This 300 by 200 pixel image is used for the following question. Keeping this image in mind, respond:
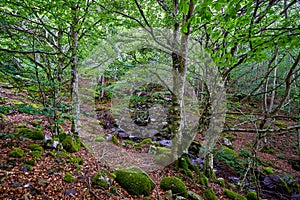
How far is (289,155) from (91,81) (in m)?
12.5

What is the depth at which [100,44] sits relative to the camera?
5922 mm

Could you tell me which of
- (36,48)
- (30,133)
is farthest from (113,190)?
(36,48)

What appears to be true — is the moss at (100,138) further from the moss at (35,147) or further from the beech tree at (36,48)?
the moss at (35,147)

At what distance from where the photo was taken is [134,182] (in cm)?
377

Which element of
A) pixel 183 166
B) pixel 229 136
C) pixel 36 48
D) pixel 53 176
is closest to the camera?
pixel 53 176

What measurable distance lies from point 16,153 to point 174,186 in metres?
3.66

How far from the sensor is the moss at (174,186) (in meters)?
3.96

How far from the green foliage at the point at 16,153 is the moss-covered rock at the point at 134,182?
6.92ft

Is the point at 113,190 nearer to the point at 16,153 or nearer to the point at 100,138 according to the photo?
the point at 16,153

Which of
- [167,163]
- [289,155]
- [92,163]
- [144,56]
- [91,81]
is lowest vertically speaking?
[289,155]

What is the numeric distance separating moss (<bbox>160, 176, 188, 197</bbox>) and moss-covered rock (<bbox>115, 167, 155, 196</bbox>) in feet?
1.07

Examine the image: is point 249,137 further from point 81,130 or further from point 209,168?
point 81,130

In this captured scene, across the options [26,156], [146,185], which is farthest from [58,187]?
[146,185]

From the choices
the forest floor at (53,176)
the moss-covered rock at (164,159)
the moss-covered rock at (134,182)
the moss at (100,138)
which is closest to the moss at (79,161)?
the forest floor at (53,176)
